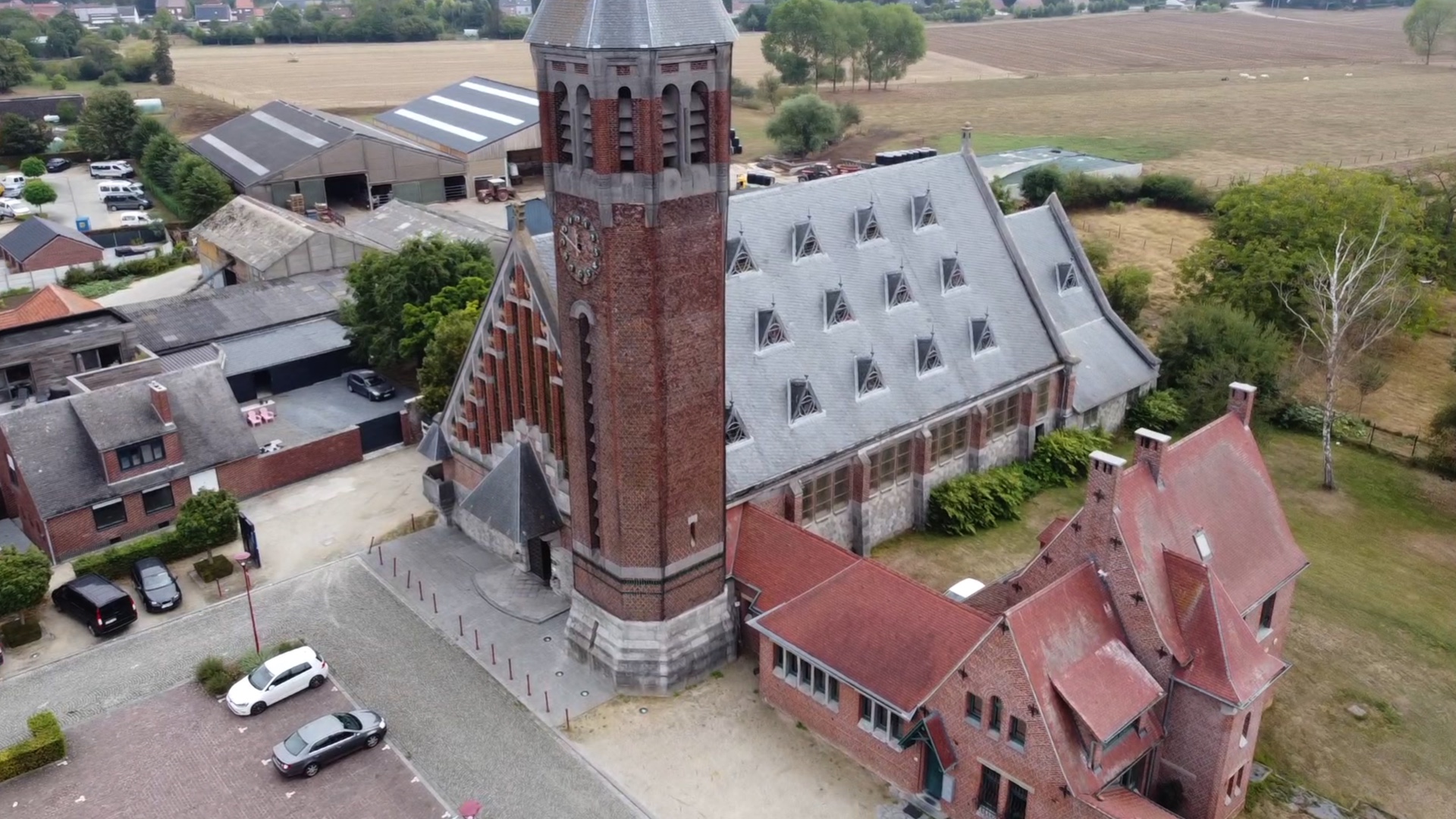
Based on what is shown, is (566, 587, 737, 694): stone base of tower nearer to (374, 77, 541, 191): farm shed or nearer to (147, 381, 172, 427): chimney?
(147, 381, 172, 427): chimney

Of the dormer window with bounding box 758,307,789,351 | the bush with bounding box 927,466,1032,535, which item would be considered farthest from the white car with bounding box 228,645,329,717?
the bush with bounding box 927,466,1032,535

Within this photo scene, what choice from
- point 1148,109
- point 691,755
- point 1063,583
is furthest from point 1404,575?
point 1148,109

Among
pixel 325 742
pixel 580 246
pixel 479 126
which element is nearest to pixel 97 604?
pixel 325 742

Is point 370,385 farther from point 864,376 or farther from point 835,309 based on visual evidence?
point 864,376

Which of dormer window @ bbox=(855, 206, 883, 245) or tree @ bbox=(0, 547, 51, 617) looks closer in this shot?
tree @ bbox=(0, 547, 51, 617)

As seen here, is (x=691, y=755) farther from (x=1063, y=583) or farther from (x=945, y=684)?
(x=1063, y=583)
